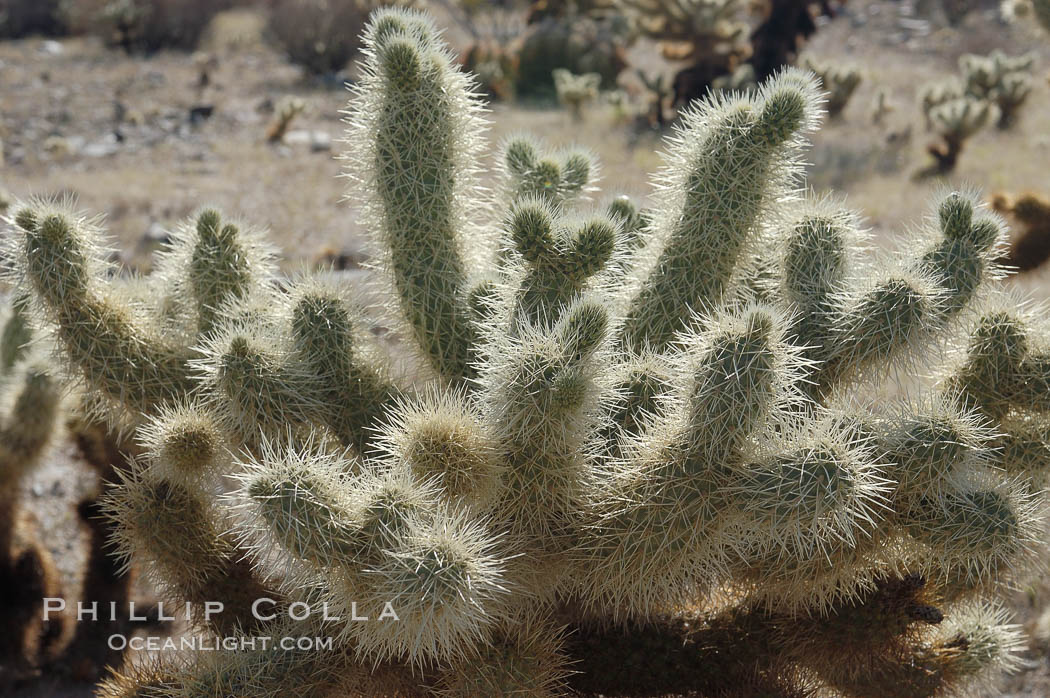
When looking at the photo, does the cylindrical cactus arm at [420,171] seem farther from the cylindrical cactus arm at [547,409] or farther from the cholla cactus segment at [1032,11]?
the cholla cactus segment at [1032,11]

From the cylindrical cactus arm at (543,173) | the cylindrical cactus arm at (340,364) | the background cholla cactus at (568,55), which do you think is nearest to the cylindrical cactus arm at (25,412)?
the cylindrical cactus arm at (340,364)

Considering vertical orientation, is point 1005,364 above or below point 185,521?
above

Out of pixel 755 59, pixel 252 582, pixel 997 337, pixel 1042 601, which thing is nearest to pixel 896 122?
pixel 755 59

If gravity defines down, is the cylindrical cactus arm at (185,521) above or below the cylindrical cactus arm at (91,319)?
below

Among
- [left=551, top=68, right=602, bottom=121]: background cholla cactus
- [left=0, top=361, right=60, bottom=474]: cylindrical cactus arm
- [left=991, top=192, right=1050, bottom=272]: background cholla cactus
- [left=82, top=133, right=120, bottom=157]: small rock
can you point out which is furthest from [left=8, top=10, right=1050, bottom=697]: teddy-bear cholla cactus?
[left=551, top=68, right=602, bottom=121]: background cholla cactus

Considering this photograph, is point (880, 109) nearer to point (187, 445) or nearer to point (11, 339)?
point (11, 339)

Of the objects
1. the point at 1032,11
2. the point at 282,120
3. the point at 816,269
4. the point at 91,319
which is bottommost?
the point at 282,120

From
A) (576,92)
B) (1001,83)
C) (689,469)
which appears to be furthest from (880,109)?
(689,469)
